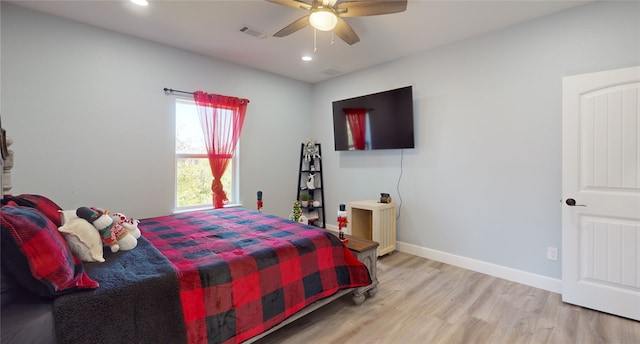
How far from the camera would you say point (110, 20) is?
2.75m

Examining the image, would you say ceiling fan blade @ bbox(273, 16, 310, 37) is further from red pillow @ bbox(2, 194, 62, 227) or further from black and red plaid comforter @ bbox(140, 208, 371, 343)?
red pillow @ bbox(2, 194, 62, 227)

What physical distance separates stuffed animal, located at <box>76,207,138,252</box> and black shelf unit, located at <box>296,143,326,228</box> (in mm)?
3073

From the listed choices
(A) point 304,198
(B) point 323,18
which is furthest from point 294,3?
(A) point 304,198

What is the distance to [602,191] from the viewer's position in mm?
2252

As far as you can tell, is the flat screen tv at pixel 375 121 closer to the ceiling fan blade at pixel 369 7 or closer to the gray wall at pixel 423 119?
the gray wall at pixel 423 119

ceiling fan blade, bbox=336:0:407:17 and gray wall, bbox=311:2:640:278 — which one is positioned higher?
ceiling fan blade, bbox=336:0:407:17

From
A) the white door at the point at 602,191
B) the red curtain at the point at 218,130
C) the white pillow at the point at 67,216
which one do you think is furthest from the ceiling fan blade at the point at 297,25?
the white door at the point at 602,191

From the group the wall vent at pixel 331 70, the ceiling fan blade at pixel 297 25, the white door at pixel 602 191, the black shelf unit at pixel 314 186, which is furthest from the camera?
the black shelf unit at pixel 314 186

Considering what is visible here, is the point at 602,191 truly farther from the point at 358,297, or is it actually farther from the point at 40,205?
the point at 40,205

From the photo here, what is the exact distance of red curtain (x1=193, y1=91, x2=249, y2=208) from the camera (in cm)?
363

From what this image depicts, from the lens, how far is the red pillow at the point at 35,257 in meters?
1.07

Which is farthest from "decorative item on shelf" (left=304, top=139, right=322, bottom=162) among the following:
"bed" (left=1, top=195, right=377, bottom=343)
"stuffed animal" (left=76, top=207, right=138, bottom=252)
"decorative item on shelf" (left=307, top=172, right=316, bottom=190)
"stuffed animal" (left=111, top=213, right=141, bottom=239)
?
"stuffed animal" (left=76, top=207, right=138, bottom=252)

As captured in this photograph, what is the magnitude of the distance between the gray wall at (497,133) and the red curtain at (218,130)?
2082 millimetres

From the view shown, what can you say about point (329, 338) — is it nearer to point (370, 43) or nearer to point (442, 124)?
point (442, 124)
